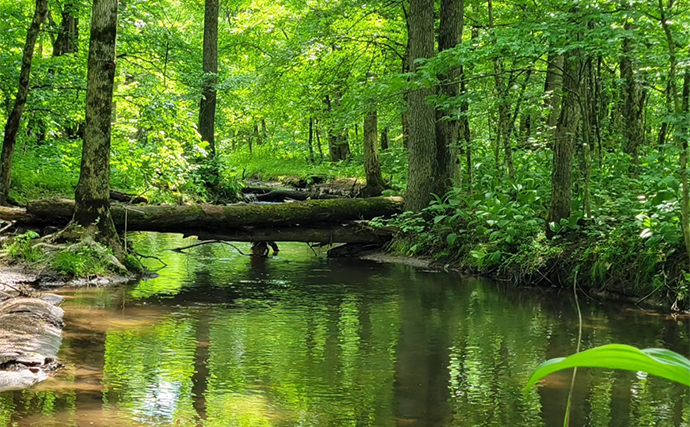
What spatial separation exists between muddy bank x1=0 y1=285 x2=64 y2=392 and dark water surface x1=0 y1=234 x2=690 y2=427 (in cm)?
14

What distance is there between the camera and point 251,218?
35.6 ft

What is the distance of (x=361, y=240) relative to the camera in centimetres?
1218

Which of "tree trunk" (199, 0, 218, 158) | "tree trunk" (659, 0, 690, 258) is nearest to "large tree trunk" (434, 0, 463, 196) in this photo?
"tree trunk" (659, 0, 690, 258)

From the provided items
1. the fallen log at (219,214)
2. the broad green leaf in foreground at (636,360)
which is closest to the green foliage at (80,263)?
the fallen log at (219,214)

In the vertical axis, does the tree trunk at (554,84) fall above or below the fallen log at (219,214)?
above

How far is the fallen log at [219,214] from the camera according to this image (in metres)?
9.52

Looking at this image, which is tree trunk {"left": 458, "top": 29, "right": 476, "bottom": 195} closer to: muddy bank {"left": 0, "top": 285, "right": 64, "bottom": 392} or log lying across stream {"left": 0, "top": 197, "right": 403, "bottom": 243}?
log lying across stream {"left": 0, "top": 197, "right": 403, "bottom": 243}

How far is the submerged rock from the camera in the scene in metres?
4.48

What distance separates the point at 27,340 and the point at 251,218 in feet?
19.4

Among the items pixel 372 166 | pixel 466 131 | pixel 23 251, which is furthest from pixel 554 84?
pixel 23 251

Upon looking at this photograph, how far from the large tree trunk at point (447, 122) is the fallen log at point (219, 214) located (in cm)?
105

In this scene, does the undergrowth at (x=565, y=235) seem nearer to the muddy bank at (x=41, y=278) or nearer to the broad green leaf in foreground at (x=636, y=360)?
the muddy bank at (x=41, y=278)

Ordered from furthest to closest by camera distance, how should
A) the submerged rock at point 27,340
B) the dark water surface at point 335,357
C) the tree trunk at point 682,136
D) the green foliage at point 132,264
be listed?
the green foliage at point 132,264, the submerged rock at point 27,340, the dark water surface at point 335,357, the tree trunk at point 682,136

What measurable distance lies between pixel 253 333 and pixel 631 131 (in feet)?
30.1
